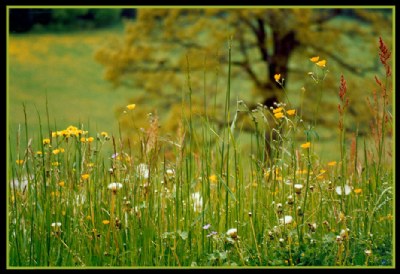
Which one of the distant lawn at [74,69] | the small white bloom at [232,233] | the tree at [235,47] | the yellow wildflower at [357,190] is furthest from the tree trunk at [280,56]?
the small white bloom at [232,233]

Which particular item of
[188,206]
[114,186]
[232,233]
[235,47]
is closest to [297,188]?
[232,233]

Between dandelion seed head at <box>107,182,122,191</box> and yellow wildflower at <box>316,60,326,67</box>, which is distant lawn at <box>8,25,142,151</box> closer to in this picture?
dandelion seed head at <box>107,182,122,191</box>

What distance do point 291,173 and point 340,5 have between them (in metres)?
0.94

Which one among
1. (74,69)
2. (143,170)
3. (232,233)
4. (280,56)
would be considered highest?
(280,56)

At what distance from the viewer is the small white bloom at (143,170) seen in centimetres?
306

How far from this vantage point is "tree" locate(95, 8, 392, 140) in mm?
8359

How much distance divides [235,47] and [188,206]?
6.35m

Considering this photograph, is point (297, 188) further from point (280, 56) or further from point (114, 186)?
point (280, 56)

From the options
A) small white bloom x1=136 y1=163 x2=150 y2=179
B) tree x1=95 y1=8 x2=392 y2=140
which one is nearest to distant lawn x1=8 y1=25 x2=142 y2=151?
tree x1=95 y1=8 x2=392 y2=140

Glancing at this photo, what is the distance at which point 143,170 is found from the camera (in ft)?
10.1

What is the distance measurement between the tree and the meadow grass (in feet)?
16.0

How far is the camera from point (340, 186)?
3219mm

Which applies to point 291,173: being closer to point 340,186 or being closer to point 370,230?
point 340,186

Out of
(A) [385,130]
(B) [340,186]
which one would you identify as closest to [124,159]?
(B) [340,186]
